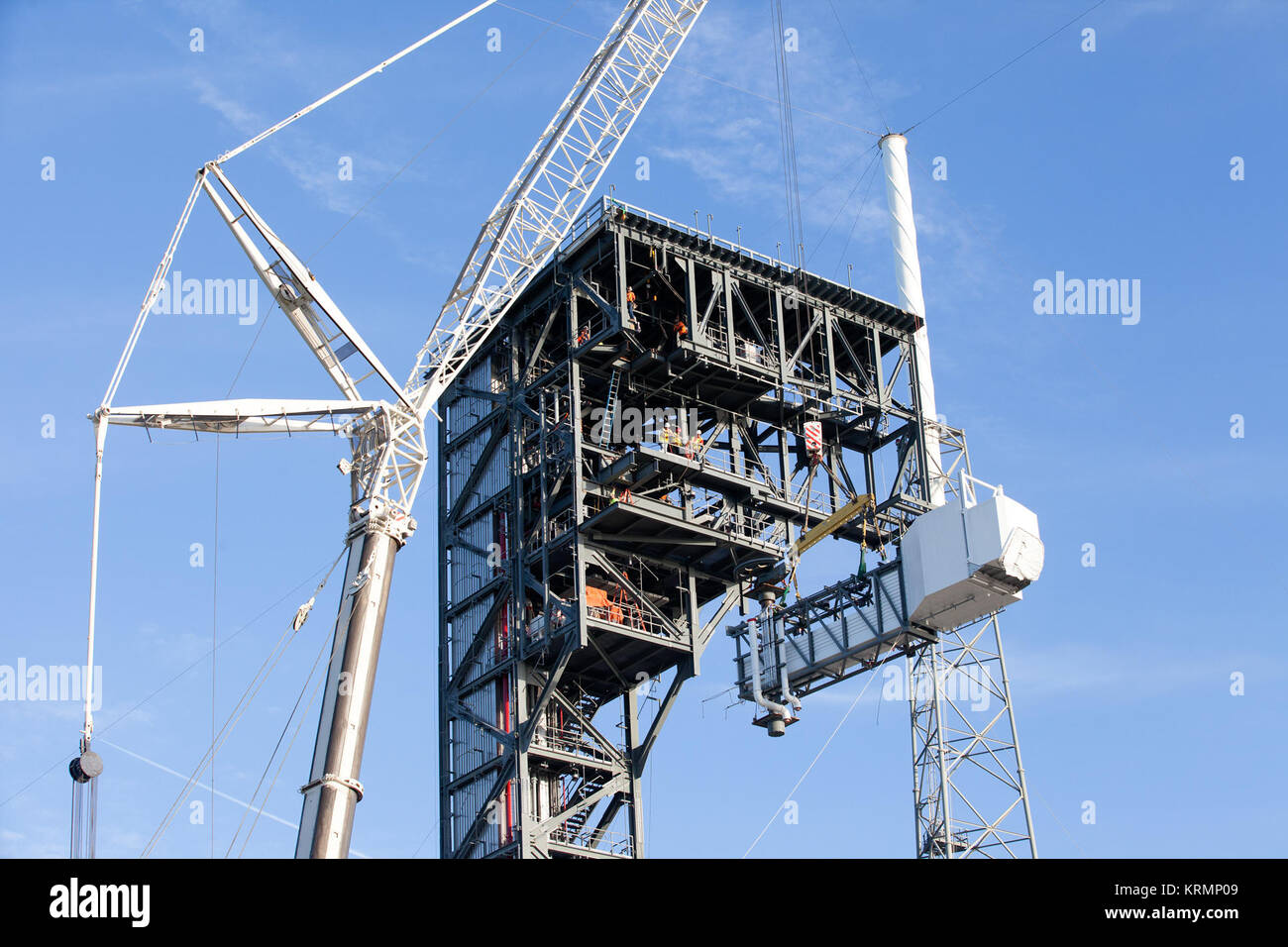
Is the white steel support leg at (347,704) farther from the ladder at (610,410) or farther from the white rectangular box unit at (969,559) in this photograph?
the white rectangular box unit at (969,559)

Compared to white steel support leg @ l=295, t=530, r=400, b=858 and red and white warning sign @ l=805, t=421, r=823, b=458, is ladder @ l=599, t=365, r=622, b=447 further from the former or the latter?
white steel support leg @ l=295, t=530, r=400, b=858

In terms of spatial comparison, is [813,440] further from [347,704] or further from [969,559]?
[347,704]

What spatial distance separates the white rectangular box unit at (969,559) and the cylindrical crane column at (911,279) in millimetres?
8733

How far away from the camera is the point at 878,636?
280ft

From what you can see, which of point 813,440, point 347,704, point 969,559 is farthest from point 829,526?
point 347,704

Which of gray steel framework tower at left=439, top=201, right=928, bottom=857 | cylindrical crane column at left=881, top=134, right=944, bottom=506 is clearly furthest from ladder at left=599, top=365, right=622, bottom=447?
cylindrical crane column at left=881, top=134, right=944, bottom=506

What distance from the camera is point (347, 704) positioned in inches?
2611

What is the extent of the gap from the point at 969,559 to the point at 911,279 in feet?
76.7

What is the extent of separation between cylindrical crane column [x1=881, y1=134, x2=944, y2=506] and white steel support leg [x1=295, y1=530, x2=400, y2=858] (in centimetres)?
3246

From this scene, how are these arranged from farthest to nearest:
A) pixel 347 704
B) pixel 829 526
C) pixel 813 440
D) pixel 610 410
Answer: pixel 813 440
pixel 829 526
pixel 610 410
pixel 347 704

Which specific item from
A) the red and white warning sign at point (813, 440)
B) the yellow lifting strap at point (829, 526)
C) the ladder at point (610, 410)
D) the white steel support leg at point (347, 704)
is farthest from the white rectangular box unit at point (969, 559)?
the white steel support leg at point (347, 704)
